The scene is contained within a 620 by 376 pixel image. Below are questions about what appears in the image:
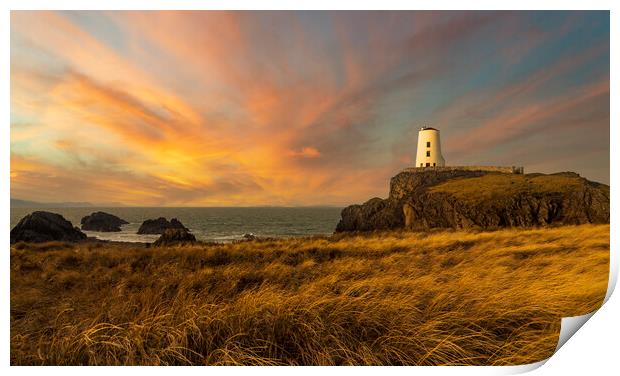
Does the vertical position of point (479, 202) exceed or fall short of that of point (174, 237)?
it exceeds it

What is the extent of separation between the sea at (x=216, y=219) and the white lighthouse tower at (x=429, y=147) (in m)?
1.87

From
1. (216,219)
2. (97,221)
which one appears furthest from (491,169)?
(97,221)

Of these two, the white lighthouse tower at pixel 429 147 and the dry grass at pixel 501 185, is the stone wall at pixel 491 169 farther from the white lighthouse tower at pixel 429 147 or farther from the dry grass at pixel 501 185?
the white lighthouse tower at pixel 429 147

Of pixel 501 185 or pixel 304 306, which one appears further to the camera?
pixel 501 185

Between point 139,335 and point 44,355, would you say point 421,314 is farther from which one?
point 44,355

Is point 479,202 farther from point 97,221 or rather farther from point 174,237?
point 97,221

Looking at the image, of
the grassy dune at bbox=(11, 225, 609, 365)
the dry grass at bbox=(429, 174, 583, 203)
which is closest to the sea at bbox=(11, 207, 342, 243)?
the grassy dune at bbox=(11, 225, 609, 365)

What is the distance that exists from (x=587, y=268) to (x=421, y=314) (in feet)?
8.81

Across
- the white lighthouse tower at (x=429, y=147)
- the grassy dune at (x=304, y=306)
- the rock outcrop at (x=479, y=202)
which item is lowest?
the grassy dune at (x=304, y=306)

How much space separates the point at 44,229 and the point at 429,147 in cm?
646

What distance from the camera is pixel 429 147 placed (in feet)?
19.1

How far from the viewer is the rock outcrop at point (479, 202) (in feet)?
20.1

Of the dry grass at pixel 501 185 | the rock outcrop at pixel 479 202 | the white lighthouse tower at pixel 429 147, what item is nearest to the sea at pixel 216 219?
the rock outcrop at pixel 479 202

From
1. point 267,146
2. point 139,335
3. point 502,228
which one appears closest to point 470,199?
point 502,228
